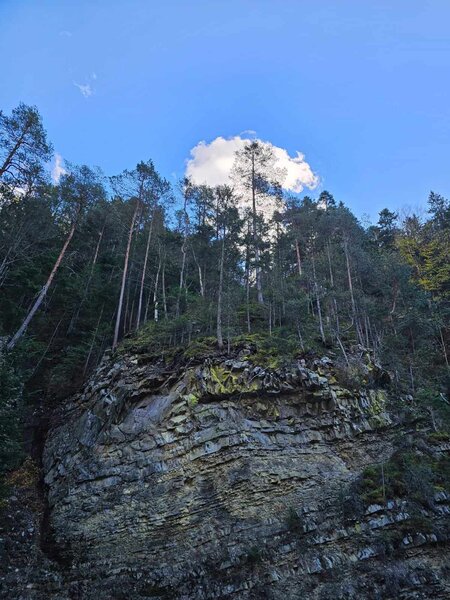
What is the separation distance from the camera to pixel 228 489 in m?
10.7

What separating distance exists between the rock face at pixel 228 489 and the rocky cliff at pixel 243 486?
36mm

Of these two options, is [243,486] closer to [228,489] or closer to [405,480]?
[228,489]

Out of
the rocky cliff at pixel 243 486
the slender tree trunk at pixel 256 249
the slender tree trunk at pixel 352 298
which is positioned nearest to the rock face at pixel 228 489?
the rocky cliff at pixel 243 486

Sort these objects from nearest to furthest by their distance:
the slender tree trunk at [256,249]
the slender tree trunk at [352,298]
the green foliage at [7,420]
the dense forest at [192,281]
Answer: the green foliage at [7,420]
the dense forest at [192,281]
the slender tree trunk at [352,298]
the slender tree trunk at [256,249]

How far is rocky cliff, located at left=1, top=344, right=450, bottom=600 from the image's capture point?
9281 millimetres

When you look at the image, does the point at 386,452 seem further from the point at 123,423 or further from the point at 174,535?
the point at 123,423

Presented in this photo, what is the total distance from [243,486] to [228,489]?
475 mm

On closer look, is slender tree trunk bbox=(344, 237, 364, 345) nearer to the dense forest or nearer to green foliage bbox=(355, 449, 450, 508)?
the dense forest

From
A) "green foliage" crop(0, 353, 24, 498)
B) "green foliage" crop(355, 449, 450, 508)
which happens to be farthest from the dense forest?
"green foliage" crop(355, 449, 450, 508)

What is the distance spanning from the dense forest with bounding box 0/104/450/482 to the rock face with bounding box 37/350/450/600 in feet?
6.81

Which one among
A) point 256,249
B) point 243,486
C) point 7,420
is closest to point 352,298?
point 256,249

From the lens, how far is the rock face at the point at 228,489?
9.23 meters

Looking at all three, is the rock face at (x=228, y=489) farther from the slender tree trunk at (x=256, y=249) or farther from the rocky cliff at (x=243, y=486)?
the slender tree trunk at (x=256, y=249)

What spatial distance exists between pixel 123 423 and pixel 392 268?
18424mm
